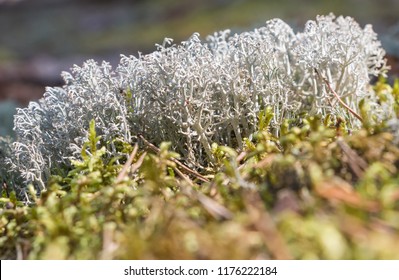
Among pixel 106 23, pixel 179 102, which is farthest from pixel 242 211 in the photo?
pixel 106 23

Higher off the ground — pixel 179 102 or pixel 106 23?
pixel 106 23

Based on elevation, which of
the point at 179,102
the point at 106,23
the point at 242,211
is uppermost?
the point at 106,23

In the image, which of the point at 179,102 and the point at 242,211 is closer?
the point at 242,211

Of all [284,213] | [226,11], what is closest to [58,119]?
[284,213]

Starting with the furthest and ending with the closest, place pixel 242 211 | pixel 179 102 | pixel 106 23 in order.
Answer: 1. pixel 106 23
2. pixel 179 102
3. pixel 242 211

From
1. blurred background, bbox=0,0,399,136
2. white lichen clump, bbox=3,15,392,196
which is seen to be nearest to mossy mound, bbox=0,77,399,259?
white lichen clump, bbox=3,15,392,196

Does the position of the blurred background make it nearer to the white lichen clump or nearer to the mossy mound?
the white lichen clump

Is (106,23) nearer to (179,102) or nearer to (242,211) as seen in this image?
(179,102)

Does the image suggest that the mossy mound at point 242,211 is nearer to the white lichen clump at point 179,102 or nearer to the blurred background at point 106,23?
the white lichen clump at point 179,102
